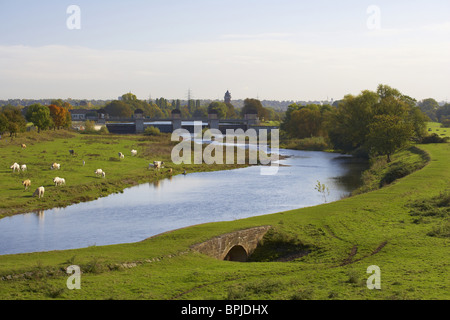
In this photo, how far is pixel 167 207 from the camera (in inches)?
1875

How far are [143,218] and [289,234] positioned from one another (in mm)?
16912

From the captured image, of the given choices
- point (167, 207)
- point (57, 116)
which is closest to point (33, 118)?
point (57, 116)

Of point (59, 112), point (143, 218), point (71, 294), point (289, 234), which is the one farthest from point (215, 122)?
point (71, 294)

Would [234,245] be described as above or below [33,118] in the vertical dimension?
below

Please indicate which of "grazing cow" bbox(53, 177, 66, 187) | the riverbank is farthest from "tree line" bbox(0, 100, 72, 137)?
"grazing cow" bbox(53, 177, 66, 187)

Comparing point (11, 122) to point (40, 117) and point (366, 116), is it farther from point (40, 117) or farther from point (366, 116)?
point (366, 116)

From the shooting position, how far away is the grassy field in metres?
18.2

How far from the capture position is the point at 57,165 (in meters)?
60.7

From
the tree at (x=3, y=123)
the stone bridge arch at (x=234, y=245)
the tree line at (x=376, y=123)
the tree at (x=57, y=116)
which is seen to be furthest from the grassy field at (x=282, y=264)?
the tree at (x=57, y=116)

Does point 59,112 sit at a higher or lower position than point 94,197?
higher

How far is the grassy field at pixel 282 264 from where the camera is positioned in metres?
18.2

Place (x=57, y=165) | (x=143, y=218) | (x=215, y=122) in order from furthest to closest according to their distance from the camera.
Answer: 1. (x=215, y=122)
2. (x=57, y=165)
3. (x=143, y=218)

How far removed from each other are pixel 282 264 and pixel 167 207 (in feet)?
82.7

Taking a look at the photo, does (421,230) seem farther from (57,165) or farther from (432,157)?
(57,165)
